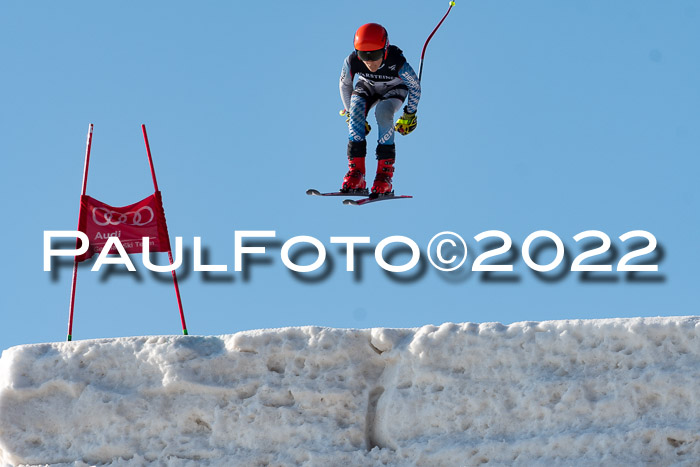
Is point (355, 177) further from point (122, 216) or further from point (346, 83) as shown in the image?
point (122, 216)

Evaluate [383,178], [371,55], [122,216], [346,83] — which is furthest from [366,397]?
[346,83]

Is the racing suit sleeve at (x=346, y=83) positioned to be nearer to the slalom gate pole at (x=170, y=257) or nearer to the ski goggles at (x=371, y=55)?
the ski goggles at (x=371, y=55)

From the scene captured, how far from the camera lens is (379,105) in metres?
10.8

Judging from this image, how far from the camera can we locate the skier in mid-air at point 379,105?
34.8ft

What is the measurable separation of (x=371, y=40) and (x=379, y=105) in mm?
872

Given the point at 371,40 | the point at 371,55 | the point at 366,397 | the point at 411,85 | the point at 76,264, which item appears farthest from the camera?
the point at 411,85

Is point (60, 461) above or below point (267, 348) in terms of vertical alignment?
below

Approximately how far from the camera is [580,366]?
24.8ft

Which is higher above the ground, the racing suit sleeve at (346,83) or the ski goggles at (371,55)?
the ski goggles at (371,55)

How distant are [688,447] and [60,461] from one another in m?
4.76

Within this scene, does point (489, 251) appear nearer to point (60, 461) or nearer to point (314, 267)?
point (314, 267)

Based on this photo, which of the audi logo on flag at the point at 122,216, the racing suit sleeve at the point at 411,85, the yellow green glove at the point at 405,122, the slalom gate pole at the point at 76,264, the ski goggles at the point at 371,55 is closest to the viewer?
the slalom gate pole at the point at 76,264

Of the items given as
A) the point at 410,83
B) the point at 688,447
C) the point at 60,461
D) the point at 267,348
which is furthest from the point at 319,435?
the point at 410,83

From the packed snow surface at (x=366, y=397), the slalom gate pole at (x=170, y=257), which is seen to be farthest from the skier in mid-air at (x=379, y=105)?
the packed snow surface at (x=366, y=397)
